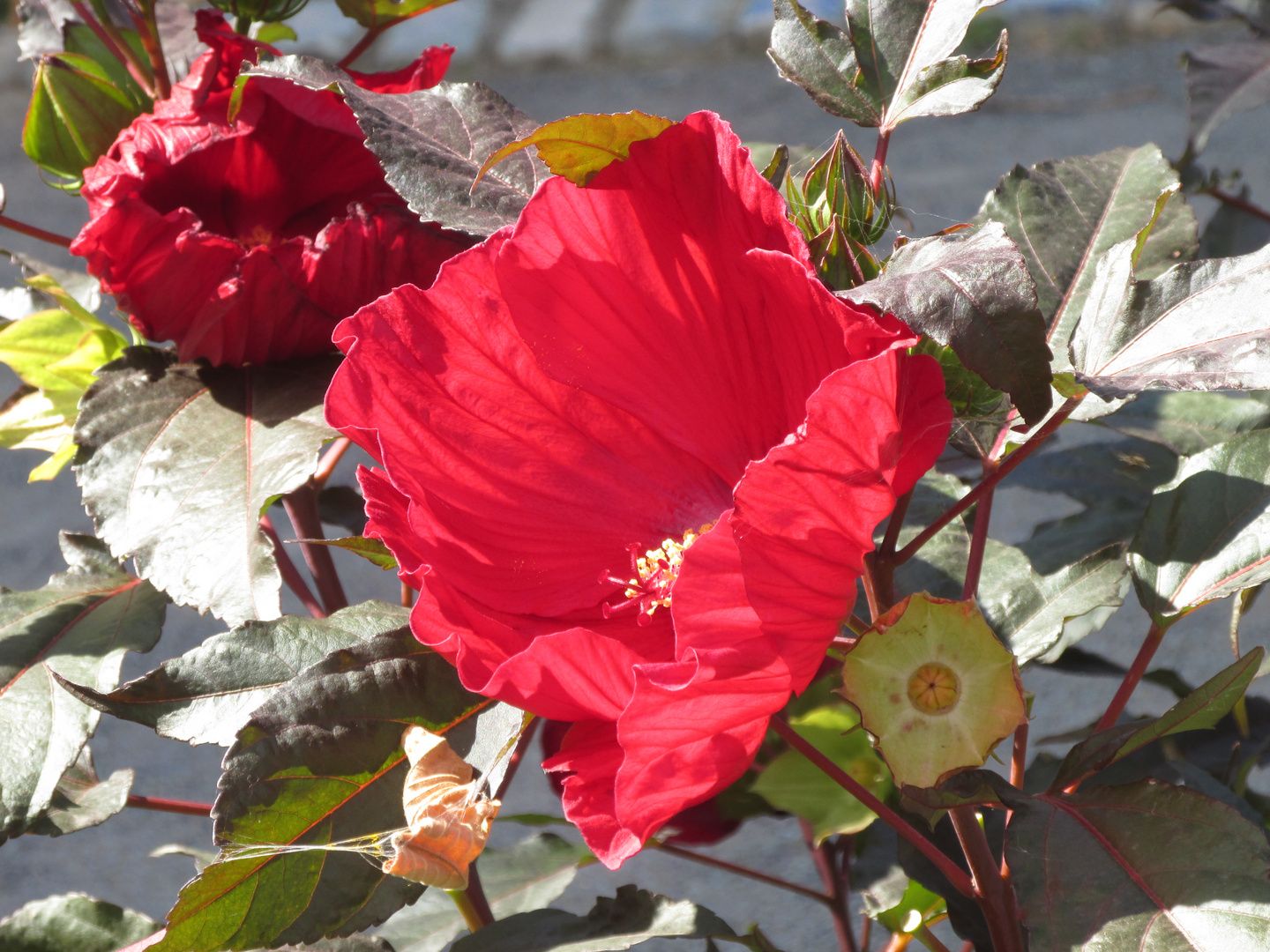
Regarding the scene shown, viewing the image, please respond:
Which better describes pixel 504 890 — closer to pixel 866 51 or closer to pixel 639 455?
pixel 639 455

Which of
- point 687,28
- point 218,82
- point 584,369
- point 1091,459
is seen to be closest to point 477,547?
point 584,369

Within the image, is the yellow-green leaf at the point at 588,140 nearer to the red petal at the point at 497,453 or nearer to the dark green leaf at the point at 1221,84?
the red petal at the point at 497,453

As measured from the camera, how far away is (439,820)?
28cm

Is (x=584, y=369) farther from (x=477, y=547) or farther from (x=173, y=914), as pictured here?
(x=173, y=914)

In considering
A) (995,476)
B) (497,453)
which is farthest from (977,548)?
(497,453)

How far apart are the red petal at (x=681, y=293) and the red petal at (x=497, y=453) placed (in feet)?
0.03

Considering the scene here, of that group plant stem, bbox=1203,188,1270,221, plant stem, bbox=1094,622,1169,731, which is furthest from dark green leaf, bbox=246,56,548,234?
plant stem, bbox=1203,188,1270,221

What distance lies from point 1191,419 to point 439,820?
0.37 m

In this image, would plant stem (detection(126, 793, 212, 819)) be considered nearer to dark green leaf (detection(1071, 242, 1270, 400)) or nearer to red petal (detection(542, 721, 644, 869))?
red petal (detection(542, 721, 644, 869))

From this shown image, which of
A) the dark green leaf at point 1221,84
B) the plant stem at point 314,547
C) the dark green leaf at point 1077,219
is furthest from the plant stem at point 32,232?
the dark green leaf at point 1221,84

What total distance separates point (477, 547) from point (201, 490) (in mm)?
107

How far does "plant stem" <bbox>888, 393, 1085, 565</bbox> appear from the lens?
299 millimetres

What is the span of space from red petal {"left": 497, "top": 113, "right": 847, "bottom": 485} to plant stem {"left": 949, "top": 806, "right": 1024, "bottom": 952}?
123 millimetres

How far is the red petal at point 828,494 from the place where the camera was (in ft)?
0.80
